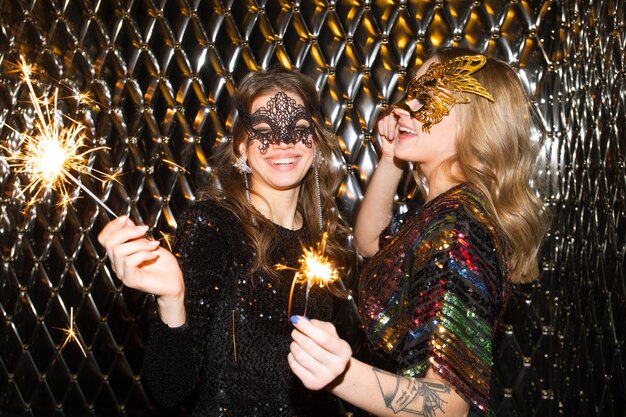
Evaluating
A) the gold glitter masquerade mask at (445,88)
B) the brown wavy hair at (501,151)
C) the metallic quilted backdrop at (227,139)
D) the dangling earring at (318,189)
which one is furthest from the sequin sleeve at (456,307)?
the metallic quilted backdrop at (227,139)

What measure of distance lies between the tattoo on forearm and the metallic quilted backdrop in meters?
1.30

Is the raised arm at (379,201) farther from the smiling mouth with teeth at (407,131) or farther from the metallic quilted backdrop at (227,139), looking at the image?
the metallic quilted backdrop at (227,139)

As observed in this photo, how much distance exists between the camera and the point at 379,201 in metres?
1.93

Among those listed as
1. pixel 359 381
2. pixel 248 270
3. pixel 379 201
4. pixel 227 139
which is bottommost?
pixel 359 381

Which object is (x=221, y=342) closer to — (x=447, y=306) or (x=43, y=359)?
(x=447, y=306)

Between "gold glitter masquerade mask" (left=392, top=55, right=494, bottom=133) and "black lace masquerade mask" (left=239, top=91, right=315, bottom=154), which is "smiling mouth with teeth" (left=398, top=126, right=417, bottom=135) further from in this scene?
"black lace masquerade mask" (left=239, top=91, right=315, bottom=154)

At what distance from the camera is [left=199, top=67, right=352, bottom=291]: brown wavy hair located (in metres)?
1.67

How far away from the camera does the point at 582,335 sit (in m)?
2.31

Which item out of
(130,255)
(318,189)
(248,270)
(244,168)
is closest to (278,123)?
(244,168)

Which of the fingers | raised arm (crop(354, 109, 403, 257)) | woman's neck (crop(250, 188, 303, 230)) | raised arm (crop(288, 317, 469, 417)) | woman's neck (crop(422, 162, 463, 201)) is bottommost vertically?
raised arm (crop(288, 317, 469, 417))

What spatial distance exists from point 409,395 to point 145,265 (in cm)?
54

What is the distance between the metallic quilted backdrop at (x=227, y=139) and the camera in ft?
7.57

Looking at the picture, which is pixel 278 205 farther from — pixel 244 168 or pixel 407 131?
pixel 407 131

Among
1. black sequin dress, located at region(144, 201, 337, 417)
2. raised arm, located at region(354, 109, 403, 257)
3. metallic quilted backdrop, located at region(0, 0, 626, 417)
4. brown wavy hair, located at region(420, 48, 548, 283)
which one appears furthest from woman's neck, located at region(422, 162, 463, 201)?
metallic quilted backdrop, located at region(0, 0, 626, 417)
